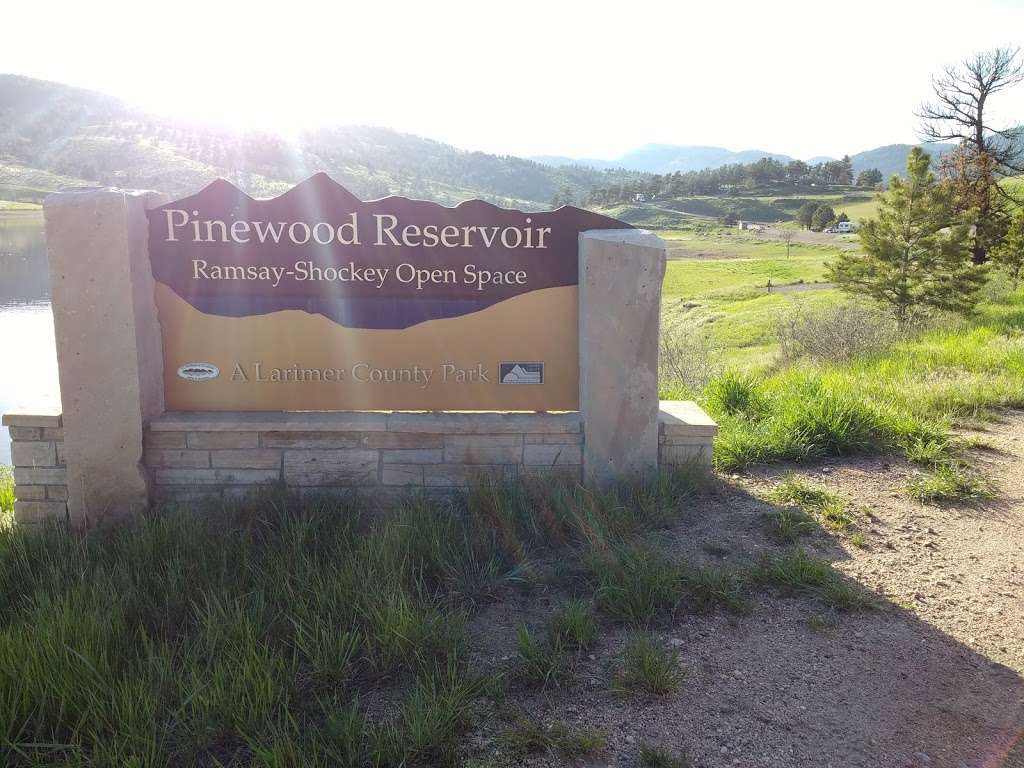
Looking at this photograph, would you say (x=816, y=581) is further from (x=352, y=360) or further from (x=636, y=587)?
(x=352, y=360)

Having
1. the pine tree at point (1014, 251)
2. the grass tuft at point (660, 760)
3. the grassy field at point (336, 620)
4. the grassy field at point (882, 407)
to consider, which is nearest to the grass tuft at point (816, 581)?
the grassy field at point (336, 620)

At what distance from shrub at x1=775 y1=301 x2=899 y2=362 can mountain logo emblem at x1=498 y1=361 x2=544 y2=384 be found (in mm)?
7170

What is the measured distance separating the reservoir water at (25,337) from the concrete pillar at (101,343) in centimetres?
31

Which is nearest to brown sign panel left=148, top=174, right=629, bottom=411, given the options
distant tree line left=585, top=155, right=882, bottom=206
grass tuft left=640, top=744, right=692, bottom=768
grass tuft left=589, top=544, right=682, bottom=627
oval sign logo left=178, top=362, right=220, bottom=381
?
oval sign logo left=178, top=362, right=220, bottom=381

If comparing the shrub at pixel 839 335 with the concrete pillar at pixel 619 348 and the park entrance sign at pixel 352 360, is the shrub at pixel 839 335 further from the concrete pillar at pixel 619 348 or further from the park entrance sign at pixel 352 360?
the park entrance sign at pixel 352 360

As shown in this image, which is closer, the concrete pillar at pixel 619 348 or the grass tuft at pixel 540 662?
the grass tuft at pixel 540 662

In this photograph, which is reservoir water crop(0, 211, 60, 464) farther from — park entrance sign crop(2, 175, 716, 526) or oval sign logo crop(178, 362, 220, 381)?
oval sign logo crop(178, 362, 220, 381)

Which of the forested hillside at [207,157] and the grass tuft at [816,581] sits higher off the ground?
the forested hillside at [207,157]

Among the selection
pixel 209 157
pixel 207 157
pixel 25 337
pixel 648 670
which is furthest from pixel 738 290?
pixel 207 157

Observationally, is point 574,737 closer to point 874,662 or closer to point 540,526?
point 874,662

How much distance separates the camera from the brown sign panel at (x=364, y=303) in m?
4.67

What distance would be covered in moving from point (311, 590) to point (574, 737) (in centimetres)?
128

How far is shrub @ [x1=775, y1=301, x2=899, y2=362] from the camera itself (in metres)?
11.7

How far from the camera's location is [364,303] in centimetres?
474
